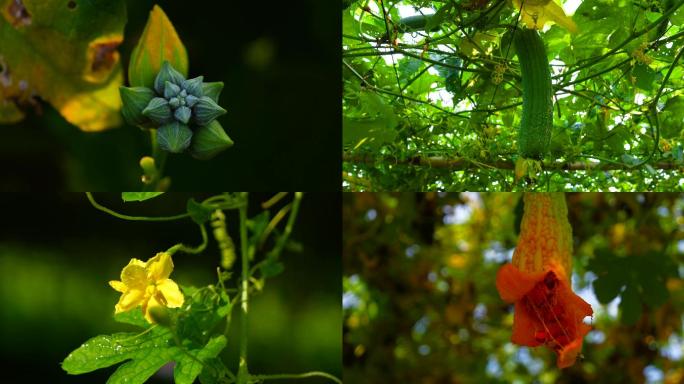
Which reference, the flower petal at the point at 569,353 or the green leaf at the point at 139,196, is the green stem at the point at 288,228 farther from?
the flower petal at the point at 569,353

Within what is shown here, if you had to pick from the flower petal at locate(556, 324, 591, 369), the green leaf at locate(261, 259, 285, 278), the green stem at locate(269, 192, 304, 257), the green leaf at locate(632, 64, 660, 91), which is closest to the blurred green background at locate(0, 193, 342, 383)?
the green stem at locate(269, 192, 304, 257)

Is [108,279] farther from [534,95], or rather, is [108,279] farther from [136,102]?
[534,95]

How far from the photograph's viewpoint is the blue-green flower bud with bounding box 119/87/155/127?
3.63 feet

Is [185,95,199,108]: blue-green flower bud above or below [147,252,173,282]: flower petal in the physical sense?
above

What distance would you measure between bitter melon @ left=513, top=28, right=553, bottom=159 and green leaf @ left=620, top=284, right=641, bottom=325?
48 cm

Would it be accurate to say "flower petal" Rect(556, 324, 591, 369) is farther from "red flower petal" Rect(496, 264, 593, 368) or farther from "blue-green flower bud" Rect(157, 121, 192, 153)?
"blue-green flower bud" Rect(157, 121, 192, 153)

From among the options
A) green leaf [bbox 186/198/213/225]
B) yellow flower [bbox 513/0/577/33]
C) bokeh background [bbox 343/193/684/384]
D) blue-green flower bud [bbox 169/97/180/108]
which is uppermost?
yellow flower [bbox 513/0/577/33]

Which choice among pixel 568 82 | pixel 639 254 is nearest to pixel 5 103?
pixel 568 82

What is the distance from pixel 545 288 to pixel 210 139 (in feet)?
1.58

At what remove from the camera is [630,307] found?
167 cm

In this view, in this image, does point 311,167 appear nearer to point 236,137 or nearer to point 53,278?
point 236,137

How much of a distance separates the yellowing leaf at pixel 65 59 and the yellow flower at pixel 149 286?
1.33 feet

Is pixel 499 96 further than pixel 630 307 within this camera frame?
No

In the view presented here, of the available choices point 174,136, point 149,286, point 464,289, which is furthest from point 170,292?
point 464,289
